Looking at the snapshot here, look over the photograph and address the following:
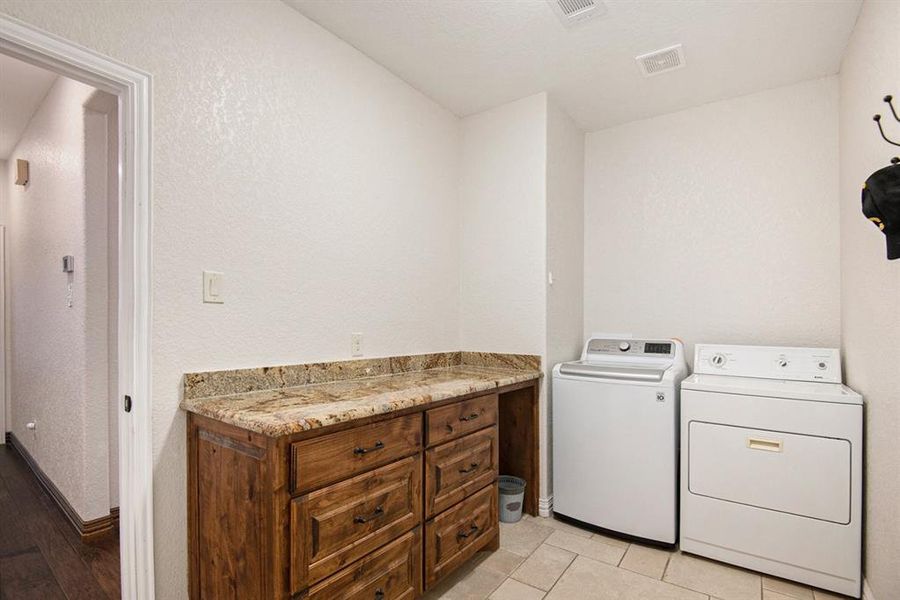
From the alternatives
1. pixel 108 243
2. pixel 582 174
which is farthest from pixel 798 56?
pixel 108 243

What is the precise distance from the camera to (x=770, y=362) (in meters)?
2.43

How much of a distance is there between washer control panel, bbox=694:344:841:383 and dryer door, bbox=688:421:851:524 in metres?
0.42

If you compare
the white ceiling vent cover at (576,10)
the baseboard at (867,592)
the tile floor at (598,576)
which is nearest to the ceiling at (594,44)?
the white ceiling vent cover at (576,10)

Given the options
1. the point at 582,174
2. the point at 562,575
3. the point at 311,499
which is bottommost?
the point at 562,575

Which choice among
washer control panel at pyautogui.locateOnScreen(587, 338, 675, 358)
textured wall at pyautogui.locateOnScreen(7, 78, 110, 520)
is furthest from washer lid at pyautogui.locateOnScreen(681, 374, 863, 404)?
textured wall at pyautogui.locateOnScreen(7, 78, 110, 520)

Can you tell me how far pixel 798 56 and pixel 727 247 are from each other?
3.50ft

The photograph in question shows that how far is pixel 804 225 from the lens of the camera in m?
2.67

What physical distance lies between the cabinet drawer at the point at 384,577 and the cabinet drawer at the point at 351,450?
314 mm

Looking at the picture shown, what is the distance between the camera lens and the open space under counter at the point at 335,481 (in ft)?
4.45

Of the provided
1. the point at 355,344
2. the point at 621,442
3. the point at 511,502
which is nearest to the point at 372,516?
the point at 355,344

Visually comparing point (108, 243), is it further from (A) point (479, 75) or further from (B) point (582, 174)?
(B) point (582, 174)

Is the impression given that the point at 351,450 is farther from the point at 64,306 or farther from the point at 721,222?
the point at 721,222

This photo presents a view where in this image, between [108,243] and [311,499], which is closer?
[311,499]

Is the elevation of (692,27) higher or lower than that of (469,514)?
higher
